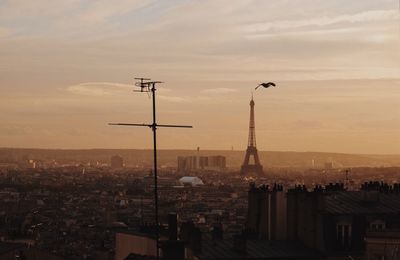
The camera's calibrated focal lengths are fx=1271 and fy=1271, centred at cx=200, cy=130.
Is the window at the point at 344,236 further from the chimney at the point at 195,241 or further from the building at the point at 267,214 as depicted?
the chimney at the point at 195,241

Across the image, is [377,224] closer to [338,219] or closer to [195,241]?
[338,219]

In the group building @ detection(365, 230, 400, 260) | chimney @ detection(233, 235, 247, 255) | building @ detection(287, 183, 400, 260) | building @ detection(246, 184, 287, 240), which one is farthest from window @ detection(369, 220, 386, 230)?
building @ detection(246, 184, 287, 240)

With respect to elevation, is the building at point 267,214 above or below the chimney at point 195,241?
above

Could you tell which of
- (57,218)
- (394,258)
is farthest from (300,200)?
(57,218)

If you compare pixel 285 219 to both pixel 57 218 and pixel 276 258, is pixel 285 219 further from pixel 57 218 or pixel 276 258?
pixel 57 218

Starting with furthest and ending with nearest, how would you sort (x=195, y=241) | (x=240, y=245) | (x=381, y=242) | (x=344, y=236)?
(x=344, y=236) → (x=240, y=245) → (x=195, y=241) → (x=381, y=242)

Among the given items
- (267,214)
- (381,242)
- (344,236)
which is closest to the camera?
(381,242)

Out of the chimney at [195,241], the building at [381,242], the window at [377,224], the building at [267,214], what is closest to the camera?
the building at [381,242]

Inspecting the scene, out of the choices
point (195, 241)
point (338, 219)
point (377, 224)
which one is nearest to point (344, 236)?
point (338, 219)

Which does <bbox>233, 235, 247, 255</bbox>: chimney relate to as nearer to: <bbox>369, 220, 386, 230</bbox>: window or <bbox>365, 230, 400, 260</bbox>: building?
<bbox>369, 220, 386, 230</bbox>: window

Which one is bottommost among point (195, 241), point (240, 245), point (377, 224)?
point (240, 245)

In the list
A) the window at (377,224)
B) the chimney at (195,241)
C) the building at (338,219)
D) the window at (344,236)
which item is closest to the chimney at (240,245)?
A: the chimney at (195,241)
